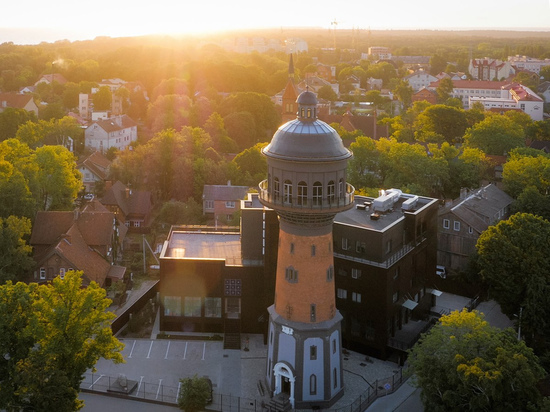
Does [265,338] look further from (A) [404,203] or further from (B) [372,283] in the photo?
(A) [404,203]

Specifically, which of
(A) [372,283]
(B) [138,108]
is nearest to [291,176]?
(A) [372,283]

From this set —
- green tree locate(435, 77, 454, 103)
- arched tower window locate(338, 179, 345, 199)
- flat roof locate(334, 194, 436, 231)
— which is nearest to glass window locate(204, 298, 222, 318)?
flat roof locate(334, 194, 436, 231)

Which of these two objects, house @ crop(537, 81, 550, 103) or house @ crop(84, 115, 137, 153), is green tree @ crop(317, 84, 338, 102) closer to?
house @ crop(537, 81, 550, 103)

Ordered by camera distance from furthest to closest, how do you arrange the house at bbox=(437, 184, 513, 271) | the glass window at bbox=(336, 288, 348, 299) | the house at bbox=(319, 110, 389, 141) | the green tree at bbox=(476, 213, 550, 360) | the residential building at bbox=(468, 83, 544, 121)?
the residential building at bbox=(468, 83, 544, 121) < the house at bbox=(319, 110, 389, 141) < the house at bbox=(437, 184, 513, 271) < the glass window at bbox=(336, 288, 348, 299) < the green tree at bbox=(476, 213, 550, 360)

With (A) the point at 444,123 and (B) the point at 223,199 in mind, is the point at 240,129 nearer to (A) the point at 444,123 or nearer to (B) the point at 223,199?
(A) the point at 444,123

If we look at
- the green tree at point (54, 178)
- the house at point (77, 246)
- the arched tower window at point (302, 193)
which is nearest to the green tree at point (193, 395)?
the arched tower window at point (302, 193)

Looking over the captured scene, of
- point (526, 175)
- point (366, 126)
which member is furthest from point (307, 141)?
point (366, 126)
